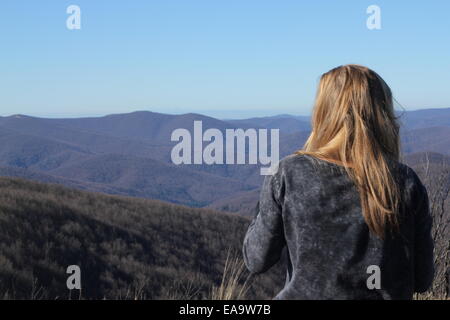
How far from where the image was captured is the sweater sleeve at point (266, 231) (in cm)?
250

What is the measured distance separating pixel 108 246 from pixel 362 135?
20957mm

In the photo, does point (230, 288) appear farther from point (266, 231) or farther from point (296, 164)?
point (296, 164)

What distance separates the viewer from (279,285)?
2712 cm

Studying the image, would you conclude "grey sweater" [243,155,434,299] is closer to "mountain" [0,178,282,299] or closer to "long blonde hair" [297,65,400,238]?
"long blonde hair" [297,65,400,238]

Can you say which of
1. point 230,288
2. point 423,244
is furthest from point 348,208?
point 230,288

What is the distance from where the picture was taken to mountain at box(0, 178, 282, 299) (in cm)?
1509

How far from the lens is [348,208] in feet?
7.91

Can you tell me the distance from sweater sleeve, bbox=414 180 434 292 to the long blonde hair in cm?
17

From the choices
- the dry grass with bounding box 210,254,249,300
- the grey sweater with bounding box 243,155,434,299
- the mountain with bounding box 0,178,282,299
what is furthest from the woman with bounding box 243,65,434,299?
the mountain with bounding box 0,178,282,299

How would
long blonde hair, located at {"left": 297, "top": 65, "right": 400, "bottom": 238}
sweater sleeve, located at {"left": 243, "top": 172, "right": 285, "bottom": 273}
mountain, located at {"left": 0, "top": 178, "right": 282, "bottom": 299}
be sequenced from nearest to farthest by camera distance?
long blonde hair, located at {"left": 297, "top": 65, "right": 400, "bottom": 238} < sweater sleeve, located at {"left": 243, "top": 172, "right": 285, "bottom": 273} < mountain, located at {"left": 0, "top": 178, "right": 282, "bottom": 299}

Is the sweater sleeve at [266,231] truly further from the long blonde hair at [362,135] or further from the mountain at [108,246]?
the mountain at [108,246]

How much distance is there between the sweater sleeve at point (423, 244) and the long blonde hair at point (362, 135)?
0.17m

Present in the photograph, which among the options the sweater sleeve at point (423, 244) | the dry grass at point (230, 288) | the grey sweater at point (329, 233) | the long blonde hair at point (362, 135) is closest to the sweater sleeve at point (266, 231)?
the grey sweater at point (329, 233)
